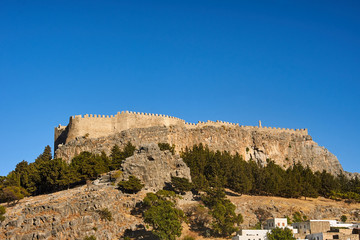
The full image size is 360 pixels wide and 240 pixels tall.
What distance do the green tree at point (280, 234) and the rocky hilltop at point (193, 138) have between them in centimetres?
2843

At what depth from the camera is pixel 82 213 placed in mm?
59188

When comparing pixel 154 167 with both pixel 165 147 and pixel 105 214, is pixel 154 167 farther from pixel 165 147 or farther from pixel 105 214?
pixel 105 214

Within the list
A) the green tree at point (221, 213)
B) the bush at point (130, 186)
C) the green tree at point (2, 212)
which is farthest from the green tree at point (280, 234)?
the green tree at point (2, 212)

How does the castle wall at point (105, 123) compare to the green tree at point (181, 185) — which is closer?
the green tree at point (181, 185)

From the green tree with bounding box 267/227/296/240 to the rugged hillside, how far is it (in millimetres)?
7365

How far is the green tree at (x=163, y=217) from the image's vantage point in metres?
57.1

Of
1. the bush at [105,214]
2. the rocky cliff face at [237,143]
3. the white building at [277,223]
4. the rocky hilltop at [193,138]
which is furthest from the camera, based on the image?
the rocky hilltop at [193,138]

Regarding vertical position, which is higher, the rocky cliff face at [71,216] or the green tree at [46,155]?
the green tree at [46,155]

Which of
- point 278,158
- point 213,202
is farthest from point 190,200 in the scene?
point 278,158

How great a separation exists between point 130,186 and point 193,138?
26322 millimetres

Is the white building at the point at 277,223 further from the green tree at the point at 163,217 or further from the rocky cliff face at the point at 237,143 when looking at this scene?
the rocky cliff face at the point at 237,143

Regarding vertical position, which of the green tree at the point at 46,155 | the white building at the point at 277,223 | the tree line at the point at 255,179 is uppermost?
the green tree at the point at 46,155

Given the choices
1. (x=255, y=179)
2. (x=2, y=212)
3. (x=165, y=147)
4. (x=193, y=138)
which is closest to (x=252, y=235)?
(x=255, y=179)

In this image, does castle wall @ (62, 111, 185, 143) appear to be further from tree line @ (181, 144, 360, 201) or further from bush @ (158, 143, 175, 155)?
tree line @ (181, 144, 360, 201)
